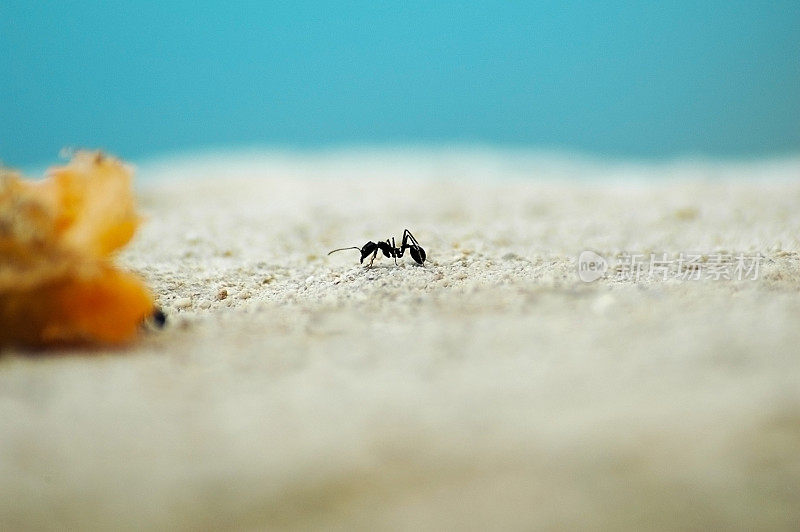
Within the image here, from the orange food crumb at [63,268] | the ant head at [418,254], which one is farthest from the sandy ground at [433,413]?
the ant head at [418,254]

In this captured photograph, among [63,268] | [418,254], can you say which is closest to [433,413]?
[63,268]

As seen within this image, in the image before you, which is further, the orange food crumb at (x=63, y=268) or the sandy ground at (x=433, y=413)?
the orange food crumb at (x=63, y=268)

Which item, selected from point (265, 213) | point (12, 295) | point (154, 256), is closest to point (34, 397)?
point (12, 295)

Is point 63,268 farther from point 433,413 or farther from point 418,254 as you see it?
point 418,254

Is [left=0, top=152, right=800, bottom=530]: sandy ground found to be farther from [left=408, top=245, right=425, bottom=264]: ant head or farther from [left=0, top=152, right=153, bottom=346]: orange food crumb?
[left=408, top=245, right=425, bottom=264]: ant head

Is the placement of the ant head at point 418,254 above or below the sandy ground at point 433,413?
above

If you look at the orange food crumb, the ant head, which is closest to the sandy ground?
the orange food crumb

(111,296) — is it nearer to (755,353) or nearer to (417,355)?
(417,355)

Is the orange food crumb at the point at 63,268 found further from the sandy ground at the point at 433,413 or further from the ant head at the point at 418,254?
the ant head at the point at 418,254

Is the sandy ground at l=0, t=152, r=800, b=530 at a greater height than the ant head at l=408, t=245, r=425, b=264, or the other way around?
the ant head at l=408, t=245, r=425, b=264
